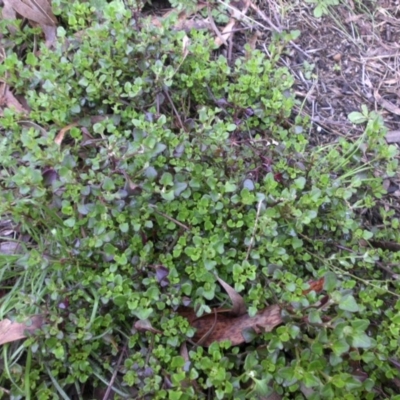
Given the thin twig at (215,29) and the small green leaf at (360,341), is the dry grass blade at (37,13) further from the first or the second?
the small green leaf at (360,341)

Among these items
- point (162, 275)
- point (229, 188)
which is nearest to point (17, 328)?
point (162, 275)

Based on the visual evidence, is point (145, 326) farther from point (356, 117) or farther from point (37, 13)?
point (37, 13)

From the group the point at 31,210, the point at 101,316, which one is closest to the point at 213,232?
the point at 101,316

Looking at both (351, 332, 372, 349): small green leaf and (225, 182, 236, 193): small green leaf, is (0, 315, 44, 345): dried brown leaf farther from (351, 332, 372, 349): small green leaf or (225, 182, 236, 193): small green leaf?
(351, 332, 372, 349): small green leaf

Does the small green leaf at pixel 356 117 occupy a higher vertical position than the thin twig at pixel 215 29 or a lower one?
lower

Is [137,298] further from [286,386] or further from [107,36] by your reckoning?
[107,36]

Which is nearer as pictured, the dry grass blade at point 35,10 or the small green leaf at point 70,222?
the small green leaf at point 70,222

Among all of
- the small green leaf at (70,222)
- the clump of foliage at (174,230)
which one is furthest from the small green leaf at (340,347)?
the small green leaf at (70,222)
